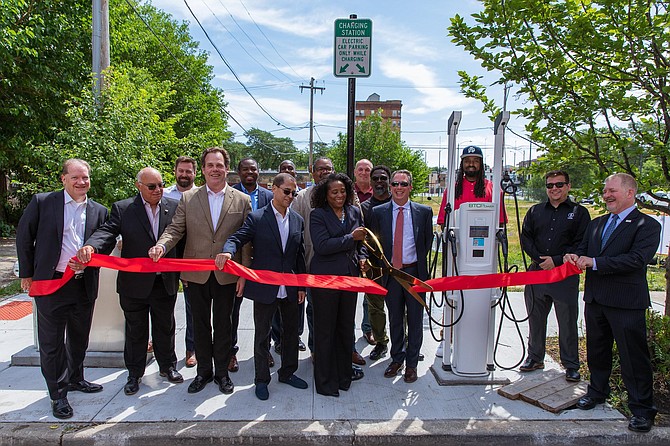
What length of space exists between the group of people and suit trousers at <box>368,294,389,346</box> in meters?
0.50

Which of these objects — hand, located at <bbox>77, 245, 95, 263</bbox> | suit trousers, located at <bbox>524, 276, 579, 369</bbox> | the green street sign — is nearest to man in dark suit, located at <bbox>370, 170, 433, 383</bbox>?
suit trousers, located at <bbox>524, 276, 579, 369</bbox>

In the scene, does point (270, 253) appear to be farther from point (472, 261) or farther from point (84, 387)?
point (84, 387)

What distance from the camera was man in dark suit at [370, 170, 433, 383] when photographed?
15.4 feet

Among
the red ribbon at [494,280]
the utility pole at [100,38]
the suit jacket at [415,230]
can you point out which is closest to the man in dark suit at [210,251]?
the suit jacket at [415,230]

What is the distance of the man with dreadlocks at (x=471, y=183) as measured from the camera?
4.83 m

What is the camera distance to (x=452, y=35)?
519 centimetres

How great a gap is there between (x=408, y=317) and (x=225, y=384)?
6.18 ft

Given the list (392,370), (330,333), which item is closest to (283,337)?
(330,333)

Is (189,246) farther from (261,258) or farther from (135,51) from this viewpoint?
(135,51)

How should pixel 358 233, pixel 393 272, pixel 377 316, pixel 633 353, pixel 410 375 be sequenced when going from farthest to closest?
pixel 377 316 < pixel 410 375 < pixel 393 272 < pixel 358 233 < pixel 633 353

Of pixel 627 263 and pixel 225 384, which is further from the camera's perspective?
pixel 225 384

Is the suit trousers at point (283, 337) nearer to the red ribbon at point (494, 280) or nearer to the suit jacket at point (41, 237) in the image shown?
the red ribbon at point (494, 280)

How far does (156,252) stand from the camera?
403cm

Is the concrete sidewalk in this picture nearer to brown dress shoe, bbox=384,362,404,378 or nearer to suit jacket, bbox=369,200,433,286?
brown dress shoe, bbox=384,362,404,378
